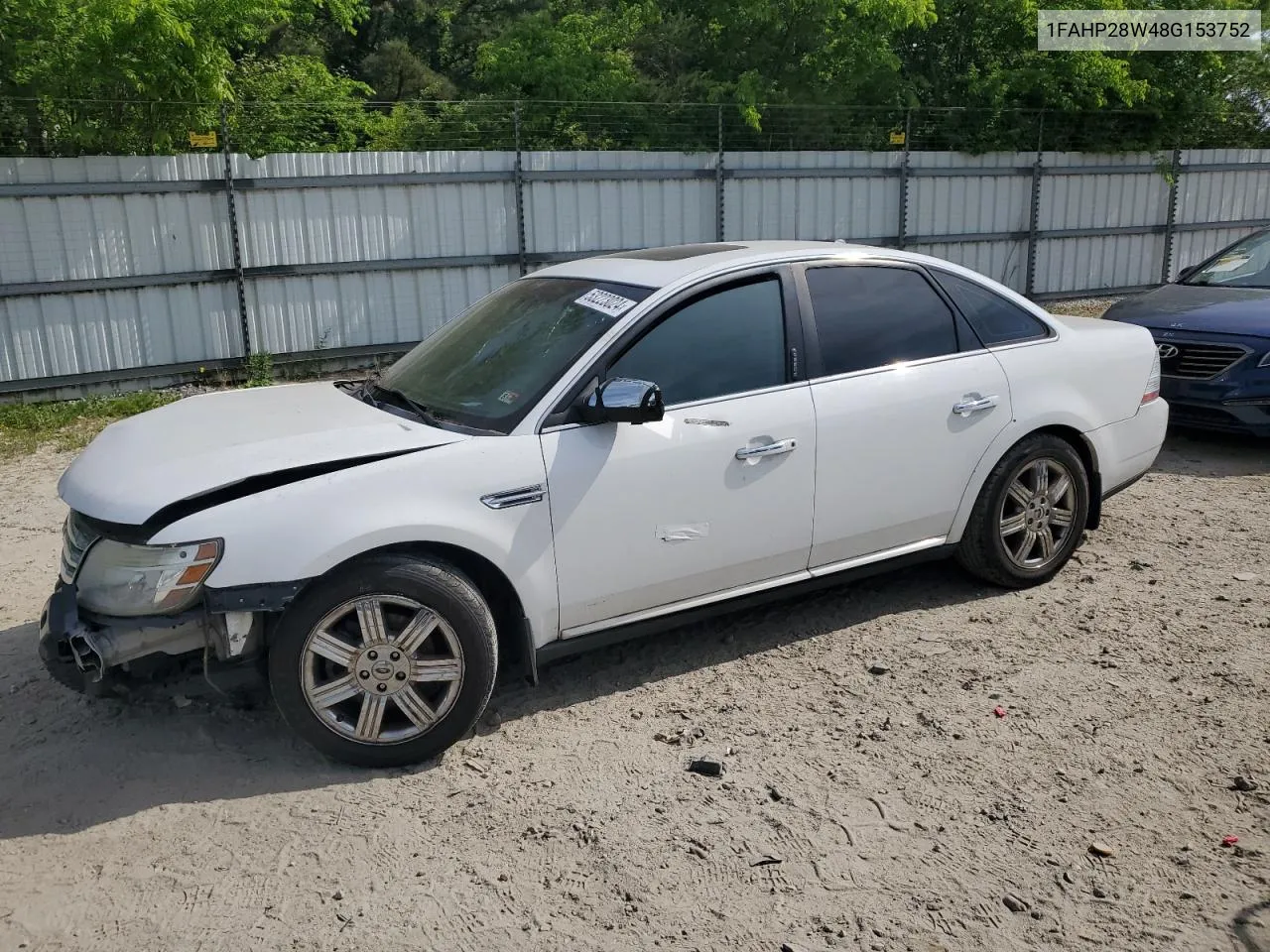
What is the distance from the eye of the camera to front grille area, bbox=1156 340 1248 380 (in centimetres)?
754

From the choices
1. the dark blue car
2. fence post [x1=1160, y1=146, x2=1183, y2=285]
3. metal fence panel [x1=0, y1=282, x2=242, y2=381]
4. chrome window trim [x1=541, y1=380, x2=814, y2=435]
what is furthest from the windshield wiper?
fence post [x1=1160, y1=146, x2=1183, y2=285]

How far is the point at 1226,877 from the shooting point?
3.10 meters

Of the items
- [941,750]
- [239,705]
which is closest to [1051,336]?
[941,750]

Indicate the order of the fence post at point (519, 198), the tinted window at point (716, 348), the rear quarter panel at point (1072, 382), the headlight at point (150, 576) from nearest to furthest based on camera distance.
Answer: the headlight at point (150, 576) < the tinted window at point (716, 348) < the rear quarter panel at point (1072, 382) < the fence post at point (519, 198)

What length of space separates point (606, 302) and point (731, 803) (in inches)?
78.4

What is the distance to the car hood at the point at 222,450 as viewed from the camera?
3.60 m

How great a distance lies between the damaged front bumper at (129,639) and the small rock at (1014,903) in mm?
2433

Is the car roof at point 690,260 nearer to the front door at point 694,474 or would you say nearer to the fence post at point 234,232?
the front door at point 694,474

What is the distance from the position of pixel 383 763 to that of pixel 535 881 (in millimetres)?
834

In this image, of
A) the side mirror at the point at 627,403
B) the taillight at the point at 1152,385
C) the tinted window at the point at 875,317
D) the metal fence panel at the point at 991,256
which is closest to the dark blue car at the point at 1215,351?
the taillight at the point at 1152,385

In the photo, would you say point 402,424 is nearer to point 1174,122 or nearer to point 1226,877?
point 1226,877

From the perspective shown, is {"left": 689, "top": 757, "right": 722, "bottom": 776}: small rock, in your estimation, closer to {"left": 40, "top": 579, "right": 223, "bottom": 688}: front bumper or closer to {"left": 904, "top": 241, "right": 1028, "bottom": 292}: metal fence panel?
{"left": 40, "top": 579, "right": 223, "bottom": 688}: front bumper

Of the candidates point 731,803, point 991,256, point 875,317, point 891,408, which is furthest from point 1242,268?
point 731,803

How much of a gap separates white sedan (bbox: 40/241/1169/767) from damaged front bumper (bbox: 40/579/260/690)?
10 millimetres
